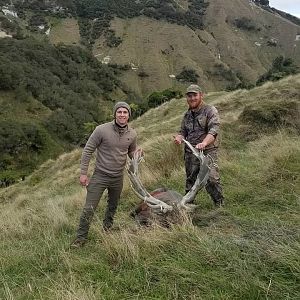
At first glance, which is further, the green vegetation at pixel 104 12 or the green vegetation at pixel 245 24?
the green vegetation at pixel 245 24

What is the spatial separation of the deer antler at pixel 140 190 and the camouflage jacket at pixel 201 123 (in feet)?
2.84

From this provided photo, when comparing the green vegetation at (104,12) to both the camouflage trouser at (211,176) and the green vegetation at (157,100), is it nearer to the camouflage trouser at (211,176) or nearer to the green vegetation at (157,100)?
the green vegetation at (157,100)

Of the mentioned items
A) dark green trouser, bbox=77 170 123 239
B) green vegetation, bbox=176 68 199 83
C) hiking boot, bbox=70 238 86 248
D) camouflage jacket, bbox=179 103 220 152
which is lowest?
green vegetation, bbox=176 68 199 83

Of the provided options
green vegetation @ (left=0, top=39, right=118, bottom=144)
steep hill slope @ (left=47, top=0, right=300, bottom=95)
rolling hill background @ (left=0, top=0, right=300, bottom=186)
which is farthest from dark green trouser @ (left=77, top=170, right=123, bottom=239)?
steep hill slope @ (left=47, top=0, right=300, bottom=95)

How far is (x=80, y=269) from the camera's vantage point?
4344 mm

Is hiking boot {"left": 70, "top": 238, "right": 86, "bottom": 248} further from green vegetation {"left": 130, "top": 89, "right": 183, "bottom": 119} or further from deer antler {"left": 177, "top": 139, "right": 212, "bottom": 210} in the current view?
green vegetation {"left": 130, "top": 89, "right": 183, "bottom": 119}

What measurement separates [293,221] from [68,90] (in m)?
88.1

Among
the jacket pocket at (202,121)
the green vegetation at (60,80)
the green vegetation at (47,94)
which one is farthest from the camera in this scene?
the green vegetation at (60,80)

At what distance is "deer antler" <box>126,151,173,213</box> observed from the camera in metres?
5.33

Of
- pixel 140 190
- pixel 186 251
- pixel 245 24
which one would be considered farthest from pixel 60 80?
pixel 245 24

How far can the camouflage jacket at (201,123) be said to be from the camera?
19.8 feet

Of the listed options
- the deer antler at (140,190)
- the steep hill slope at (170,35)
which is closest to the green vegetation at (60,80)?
the steep hill slope at (170,35)

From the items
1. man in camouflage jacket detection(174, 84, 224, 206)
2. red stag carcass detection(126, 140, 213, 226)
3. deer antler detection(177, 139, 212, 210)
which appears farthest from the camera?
man in camouflage jacket detection(174, 84, 224, 206)

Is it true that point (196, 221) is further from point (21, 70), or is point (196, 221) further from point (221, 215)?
point (21, 70)
